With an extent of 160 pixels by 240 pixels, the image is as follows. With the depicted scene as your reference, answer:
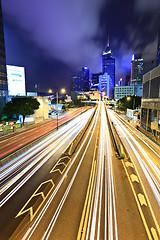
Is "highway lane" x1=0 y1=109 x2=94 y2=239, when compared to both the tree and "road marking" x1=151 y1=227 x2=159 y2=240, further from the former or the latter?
the tree

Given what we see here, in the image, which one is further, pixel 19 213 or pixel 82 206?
pixel 82 206

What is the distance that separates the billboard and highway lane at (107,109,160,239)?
284 feet

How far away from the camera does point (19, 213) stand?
8680 millimetres

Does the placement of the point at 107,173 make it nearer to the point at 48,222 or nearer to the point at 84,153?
the point at 84,153

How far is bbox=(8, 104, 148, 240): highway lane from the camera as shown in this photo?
23.9 feet

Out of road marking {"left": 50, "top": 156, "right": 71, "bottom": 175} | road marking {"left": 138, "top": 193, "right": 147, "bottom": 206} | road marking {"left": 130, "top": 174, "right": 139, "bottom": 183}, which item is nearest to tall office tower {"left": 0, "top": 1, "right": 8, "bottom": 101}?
road marking {"left": 50, "top": 156, "right": 71, "bottom": 175}

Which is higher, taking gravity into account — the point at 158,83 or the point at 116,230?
the point at 158,83

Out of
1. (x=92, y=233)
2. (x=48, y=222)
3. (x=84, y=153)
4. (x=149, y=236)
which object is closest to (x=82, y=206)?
(x=92, y=233)

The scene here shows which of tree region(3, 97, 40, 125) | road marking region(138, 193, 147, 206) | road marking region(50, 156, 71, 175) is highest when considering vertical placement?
tree region(3, 97, 40, 125)

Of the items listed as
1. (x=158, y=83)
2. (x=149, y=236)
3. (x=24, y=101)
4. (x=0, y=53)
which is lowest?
(x=149, y=236)

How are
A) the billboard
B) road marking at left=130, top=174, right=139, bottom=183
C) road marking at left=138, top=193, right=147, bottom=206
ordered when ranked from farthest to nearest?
the billboard
road marking at left=130, top=174, right=139, bottom=183
road marking at left=138, top=193, right=147, bottom=206

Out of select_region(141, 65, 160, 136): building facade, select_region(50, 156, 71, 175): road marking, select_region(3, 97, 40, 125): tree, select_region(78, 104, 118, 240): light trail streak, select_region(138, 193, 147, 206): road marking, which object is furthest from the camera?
select_region(3, 97, 40, 125): tree

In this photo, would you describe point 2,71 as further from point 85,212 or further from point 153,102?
point 85,212

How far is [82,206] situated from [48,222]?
265 cm
